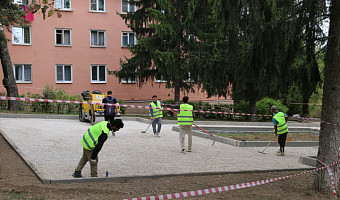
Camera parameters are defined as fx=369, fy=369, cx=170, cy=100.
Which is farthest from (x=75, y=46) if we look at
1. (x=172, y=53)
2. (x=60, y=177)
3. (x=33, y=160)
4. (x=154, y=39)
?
(x=60, y=177)

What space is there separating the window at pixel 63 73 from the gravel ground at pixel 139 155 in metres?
14.0

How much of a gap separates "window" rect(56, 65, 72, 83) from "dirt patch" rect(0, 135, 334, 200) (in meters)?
21.2

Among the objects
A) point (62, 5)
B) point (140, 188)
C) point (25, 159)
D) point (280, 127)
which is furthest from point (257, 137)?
point (62, 5)

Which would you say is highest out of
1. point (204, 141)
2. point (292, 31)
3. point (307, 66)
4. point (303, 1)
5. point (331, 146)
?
point (303, 1)

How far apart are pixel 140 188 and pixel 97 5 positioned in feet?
82.3

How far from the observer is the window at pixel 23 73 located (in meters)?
27.8

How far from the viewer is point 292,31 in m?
6.99

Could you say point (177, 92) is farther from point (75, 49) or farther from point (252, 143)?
point (252, 143)

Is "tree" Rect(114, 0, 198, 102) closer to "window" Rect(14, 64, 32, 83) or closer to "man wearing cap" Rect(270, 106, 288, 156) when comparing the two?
"window" Rect(14, 64, 32, 83)

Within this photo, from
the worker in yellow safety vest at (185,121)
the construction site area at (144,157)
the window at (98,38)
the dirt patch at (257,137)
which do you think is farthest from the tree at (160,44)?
the worker in yellow safety vest at (185,121)

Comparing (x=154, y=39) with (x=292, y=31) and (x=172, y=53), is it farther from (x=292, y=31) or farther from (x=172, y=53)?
(x=292, y=31)

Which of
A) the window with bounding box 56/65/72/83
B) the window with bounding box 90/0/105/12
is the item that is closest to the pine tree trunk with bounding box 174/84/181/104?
the window with bounding box 56/65/72/83

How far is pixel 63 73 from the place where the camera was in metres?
28.9

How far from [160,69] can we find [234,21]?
16541 mm
